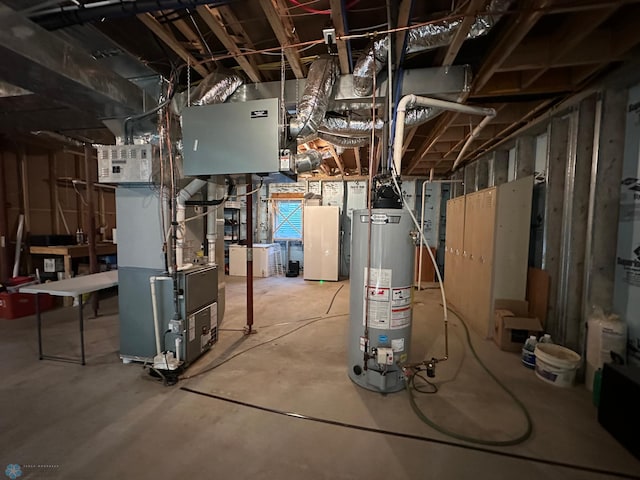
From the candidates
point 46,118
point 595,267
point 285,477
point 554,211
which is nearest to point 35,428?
point 285,477

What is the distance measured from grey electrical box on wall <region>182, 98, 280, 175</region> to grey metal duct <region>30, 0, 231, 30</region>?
0.61m

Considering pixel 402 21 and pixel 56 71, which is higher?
pixel 402 21

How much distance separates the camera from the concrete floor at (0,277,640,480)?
4.71ft

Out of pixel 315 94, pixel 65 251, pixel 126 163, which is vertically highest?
pixel 315 94

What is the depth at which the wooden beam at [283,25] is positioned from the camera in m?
1.59

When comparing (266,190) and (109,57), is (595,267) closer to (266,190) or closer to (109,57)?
(109,57)

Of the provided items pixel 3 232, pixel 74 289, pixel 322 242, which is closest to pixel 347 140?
pixel 322 242

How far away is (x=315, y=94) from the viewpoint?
212 centimetres

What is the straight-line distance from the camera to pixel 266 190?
280 inches

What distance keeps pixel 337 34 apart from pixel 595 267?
2617 mm

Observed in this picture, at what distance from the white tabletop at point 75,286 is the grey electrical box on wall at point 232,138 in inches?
51.3

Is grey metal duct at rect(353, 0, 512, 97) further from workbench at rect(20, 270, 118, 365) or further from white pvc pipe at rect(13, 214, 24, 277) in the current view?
white pvc pipe at rect(13, 214, 24, 277)

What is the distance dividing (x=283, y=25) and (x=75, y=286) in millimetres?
2654

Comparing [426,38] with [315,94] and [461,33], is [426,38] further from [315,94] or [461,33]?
[315,94]
